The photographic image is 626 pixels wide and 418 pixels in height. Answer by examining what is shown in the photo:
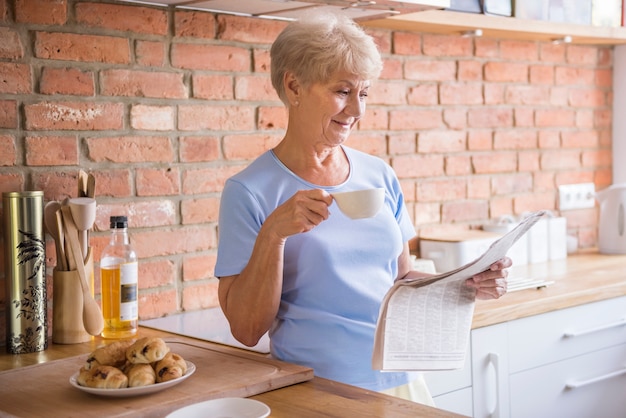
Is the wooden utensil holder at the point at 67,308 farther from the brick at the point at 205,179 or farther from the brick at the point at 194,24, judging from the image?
the brick at the point at 194,24

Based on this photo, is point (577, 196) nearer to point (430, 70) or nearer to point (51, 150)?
point (430, 70)

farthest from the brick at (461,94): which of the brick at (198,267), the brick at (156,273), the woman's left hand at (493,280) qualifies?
the woman's left hand at (493,280)

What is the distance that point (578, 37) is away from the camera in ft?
9.84

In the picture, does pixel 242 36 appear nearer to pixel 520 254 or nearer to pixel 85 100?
pixel 85 100

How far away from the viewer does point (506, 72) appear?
3043mm

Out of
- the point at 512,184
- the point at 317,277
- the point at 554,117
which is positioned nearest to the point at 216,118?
the point at 317,277

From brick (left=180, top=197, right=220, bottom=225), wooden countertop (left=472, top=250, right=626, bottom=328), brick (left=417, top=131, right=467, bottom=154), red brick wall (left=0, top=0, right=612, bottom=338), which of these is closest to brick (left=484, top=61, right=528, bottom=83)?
red brick wall (left=0, top=0, right=612, bottom=338)

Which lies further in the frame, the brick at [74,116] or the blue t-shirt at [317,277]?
the brick at [74,116]

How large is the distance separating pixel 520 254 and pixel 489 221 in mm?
168

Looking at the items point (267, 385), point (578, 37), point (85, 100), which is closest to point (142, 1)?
point (85, 100)

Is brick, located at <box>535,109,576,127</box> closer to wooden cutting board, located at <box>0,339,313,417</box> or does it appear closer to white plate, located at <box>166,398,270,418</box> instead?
wooden cutting board, located at <box>0,339,313,417</box>

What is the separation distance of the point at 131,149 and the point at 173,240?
0.26m

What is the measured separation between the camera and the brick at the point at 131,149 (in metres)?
2.04

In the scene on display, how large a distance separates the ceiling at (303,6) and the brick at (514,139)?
92cm
